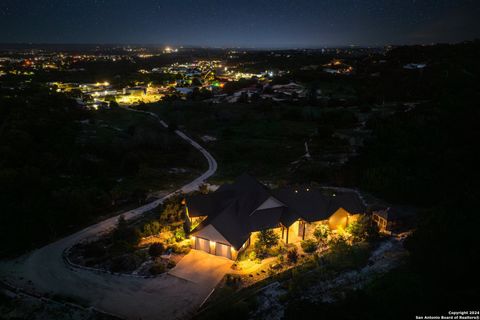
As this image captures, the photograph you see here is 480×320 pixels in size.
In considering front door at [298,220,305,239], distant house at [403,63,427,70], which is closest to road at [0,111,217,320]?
front door at [298,220,305,239]

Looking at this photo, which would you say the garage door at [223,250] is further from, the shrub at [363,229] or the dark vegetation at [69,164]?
the dark vegetation at [69,164]

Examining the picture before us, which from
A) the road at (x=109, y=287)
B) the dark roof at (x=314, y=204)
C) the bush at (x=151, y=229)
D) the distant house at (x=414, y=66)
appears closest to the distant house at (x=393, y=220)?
the dark roof at (x=314, y=204)

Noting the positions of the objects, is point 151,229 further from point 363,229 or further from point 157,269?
point 363,229

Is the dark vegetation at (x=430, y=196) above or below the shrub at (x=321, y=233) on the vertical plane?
above

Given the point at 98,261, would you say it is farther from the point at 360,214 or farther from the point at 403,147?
the point at 403,147

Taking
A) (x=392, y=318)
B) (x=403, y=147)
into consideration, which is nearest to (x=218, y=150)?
(x=403, y=147)

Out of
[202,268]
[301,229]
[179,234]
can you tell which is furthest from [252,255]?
[179,234]

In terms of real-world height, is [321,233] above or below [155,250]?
above

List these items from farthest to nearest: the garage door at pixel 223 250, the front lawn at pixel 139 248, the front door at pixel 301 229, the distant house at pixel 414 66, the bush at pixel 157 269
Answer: the distant house at pixel 414 66
the front door at pixel 301 229
the garage door at pixel 223 250
the front lawn at pixel 139 248
the bush at pixel 157 269
